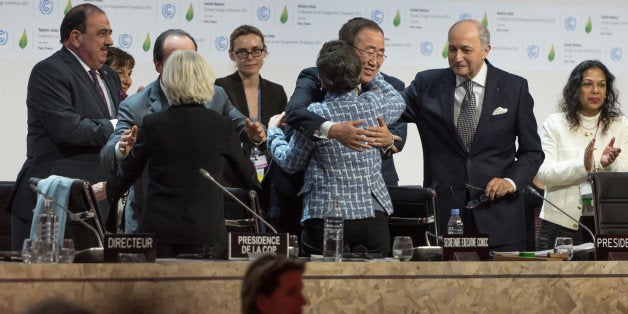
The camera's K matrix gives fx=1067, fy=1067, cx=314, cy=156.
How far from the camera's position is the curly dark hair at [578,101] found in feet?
18.0

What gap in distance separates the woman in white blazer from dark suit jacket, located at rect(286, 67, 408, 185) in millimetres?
846

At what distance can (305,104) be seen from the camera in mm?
4477

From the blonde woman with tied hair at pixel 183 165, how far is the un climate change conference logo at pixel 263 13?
8.80ft

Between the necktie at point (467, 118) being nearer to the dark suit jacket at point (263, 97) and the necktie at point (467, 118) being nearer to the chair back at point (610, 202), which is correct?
the chair back at point (610, 202)

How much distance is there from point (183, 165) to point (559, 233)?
2.23m

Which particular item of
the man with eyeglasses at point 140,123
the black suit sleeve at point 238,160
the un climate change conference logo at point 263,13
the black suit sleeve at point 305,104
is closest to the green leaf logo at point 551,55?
the un climate change conference logo at point 263,13

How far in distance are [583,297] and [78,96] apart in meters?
2.53

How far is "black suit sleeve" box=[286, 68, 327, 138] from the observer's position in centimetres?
421

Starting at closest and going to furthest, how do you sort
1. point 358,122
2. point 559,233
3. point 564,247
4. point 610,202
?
point 564,247 < point 358,122 < point 610,202 < point 559,233

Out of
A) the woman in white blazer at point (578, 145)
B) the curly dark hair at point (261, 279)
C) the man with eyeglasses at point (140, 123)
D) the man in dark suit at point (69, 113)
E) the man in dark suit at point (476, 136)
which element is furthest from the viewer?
the woman in white blazer at point (578, 145)

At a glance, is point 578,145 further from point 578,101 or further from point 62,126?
point 62,126

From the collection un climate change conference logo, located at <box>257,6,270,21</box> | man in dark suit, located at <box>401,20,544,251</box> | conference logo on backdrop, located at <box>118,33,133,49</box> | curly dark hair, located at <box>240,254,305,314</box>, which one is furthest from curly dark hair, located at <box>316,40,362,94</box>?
conference logo on backdrop, located at <box>118,33,133,49</box>

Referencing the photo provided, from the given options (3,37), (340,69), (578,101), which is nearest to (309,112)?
(340,69)

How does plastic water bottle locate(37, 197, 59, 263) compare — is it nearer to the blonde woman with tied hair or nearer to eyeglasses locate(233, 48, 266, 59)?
the blonde woman with tied hair
